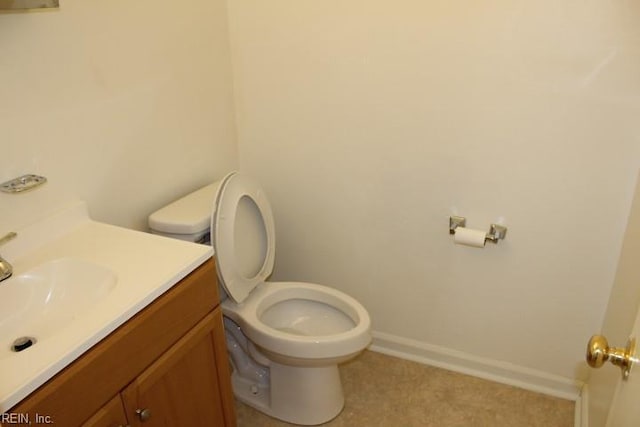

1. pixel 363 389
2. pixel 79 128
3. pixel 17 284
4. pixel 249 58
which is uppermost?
pixel 249 58

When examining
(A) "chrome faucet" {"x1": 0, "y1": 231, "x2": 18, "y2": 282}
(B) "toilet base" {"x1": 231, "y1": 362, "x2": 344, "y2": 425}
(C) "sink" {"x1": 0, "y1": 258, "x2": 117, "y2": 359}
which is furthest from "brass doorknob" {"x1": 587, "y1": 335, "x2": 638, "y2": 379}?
(A) "chrome faucet" {"x1": 0, "y1": 231, "x2": 18, "y2": 282}

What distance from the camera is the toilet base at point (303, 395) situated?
5.93ft

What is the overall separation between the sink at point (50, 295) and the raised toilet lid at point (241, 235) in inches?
16.4

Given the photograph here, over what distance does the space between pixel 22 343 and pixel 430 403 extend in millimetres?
1468

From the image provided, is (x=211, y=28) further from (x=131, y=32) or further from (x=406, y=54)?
(x=406, y=54)

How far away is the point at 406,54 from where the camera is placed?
1.72 metres

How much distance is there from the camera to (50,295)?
4.06 feet

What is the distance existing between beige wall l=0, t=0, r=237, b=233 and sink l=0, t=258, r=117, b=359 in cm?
17

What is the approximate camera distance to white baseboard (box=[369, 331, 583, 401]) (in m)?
1.96

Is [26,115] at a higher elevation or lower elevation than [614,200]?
higher

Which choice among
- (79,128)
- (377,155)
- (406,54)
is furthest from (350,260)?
(79,128)

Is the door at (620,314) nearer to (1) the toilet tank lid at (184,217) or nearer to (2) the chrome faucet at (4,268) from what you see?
(1) the toilet tank lid at (184,217)

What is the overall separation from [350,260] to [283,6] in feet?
3.47

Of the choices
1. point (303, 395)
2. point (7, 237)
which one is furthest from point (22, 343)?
point (303, 395)
